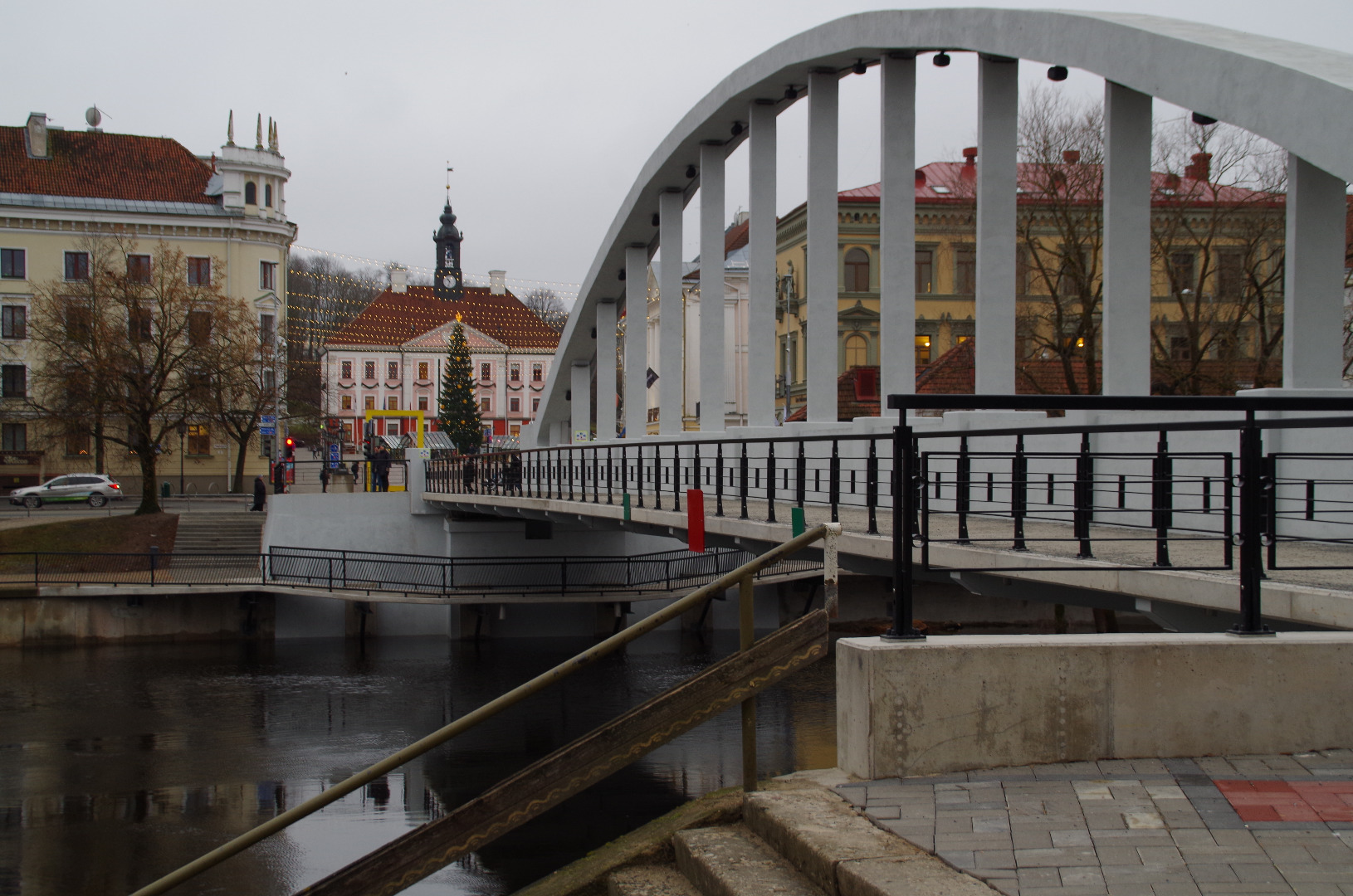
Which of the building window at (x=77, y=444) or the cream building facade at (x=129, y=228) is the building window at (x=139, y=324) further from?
the cream building facade at (x=129, y=228)

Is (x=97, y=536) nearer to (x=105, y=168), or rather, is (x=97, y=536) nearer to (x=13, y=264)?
(x=13, y=264)

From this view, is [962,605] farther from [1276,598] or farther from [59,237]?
[59,237]

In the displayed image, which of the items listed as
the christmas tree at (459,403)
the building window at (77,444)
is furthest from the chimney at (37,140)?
the christmas tree at (459,403)

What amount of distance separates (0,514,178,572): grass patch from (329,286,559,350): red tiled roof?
2736 inches

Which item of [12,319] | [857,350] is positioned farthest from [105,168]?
[857,350]

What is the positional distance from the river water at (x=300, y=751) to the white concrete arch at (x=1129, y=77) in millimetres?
6908

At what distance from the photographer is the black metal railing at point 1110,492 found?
16.9 feet

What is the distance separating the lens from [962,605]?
3475 centimetres

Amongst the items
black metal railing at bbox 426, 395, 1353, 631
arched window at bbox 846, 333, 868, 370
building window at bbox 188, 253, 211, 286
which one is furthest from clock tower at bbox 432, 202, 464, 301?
black metal railing at bbox 426, 395, 1353, 631

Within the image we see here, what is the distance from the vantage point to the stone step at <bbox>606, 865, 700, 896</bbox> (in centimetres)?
481

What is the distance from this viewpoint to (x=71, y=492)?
42625 millimetres

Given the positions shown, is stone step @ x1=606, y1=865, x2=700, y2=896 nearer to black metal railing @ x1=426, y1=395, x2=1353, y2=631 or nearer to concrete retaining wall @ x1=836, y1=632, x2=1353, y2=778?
concrete retaining wall @ x1=836, y1=632, x2=1353, y2=778

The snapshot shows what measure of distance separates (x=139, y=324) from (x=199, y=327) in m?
1.84

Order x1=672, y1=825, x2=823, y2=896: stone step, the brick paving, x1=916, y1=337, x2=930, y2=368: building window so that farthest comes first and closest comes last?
x1=916, y1=337, x2=930, y2=368: building window
x1=672, y1=825, x2=823, y2=896: stone step
the brick paving
